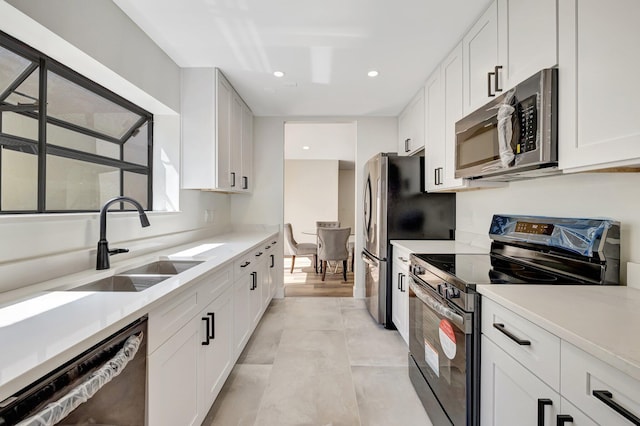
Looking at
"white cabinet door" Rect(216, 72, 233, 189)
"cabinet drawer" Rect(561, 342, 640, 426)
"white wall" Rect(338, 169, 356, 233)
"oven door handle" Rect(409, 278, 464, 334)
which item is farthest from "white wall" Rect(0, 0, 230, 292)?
"white wall" Rect(338, 169, 356, 233)

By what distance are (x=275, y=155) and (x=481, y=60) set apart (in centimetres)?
261

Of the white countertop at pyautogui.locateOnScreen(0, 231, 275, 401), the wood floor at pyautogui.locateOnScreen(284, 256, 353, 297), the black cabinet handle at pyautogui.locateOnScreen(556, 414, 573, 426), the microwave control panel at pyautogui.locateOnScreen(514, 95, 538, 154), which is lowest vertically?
the wood floor at pyautogui.locateOnScreen(284, 256, 353, 297)

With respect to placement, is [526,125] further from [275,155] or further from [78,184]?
[275,155]

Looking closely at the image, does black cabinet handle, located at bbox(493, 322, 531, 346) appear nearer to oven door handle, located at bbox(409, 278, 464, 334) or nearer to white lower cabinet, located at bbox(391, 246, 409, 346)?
oven door handle, located at bbox(409, 278, 464, 334)

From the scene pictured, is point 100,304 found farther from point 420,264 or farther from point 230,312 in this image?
point 420,264

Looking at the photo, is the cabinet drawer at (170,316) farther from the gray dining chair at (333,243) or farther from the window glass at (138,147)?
the gray dining chair at (333,243)

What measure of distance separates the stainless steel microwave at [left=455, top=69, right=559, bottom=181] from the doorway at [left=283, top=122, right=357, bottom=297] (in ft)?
9.20

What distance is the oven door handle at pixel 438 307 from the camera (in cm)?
129

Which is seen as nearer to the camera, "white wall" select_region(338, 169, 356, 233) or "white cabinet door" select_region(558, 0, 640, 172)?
"white cabinet door" select_region(558, 0, 640, 172)

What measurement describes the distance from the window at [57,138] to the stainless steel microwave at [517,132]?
90.7 inches

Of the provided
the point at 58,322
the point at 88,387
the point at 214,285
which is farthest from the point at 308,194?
the point at 88,387

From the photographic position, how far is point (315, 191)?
26.0 ft

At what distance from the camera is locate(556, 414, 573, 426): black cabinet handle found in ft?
2.55

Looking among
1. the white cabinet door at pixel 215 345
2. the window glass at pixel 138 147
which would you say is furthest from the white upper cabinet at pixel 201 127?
the white cabinet door at pixel 215 345
